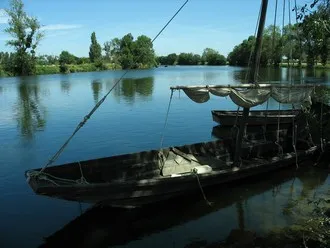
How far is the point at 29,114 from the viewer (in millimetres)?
36594

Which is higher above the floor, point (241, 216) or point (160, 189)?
point (160, 189)

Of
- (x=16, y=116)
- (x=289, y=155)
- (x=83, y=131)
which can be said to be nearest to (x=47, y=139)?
(x=83, y=131)

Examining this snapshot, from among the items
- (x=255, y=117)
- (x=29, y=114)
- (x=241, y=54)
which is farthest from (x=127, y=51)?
(x=255, y=117)

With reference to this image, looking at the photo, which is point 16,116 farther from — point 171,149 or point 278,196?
point 278,196

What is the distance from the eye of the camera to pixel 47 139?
83.6 ft

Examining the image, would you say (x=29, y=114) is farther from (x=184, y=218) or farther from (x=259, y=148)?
(x=184, y=218)

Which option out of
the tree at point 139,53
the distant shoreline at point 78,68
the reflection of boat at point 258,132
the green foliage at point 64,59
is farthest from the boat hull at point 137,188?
the tree at point 139,53

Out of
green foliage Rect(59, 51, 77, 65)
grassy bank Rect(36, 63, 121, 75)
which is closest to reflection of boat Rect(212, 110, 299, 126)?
grassy bank Rect(36, 63, 121, 75)

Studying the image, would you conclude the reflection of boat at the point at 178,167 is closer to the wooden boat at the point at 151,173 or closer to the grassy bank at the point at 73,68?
the wooden boat at the point at 151,173

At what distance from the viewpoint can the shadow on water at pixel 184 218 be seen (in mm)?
11234

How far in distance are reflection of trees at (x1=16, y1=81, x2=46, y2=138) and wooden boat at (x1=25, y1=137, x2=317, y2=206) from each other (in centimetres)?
1503

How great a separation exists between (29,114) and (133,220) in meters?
28.0

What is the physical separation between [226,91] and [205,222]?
5.46 meters

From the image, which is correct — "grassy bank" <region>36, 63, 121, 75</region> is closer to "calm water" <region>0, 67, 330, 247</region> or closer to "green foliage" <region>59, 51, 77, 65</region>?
"green foliage" <region>59, 51, 77, 65</region>
